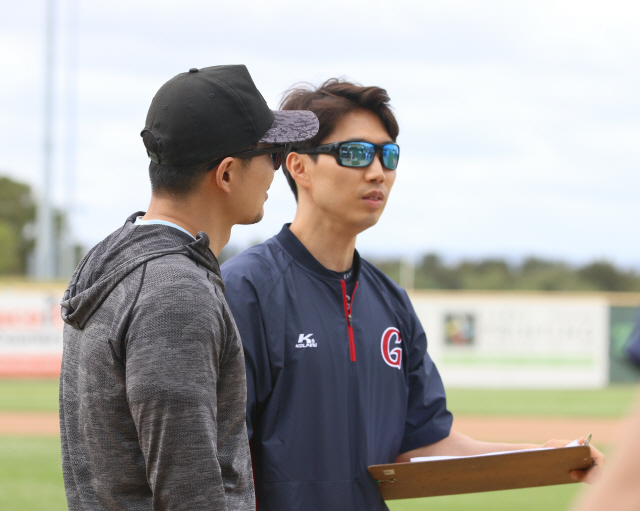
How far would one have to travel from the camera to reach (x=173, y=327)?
1.60 m

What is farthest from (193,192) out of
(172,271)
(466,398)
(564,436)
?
(466,398)

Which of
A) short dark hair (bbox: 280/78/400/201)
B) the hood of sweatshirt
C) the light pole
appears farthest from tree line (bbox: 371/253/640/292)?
the hood of sweatshirt

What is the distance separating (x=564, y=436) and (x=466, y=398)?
469 cm

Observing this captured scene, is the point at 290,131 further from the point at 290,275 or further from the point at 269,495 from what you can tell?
the point at 269,495

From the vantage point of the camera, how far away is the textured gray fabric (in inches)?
62.3

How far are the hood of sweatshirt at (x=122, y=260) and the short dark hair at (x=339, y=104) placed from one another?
1.14 m

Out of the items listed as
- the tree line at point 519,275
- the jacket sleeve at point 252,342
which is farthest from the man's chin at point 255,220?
the tree line at point 519,275

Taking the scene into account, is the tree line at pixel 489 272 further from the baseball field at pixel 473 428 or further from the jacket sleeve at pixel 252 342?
the jacket sleeve at pixel 252 342

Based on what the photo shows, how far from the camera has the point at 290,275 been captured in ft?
8.81

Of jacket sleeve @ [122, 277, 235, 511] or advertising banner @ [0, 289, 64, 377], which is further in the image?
advertising banner @ [0, 289, 64, 377]

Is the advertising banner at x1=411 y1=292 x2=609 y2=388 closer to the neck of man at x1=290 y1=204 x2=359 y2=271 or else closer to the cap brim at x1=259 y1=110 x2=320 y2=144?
the neck of man at x1=290 y1=204 x2=359 y2=271

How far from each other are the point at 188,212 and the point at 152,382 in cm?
51

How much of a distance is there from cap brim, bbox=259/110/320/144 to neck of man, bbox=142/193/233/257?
9.3 inches

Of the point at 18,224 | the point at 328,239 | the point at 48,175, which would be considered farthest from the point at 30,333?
the point at 18,224
